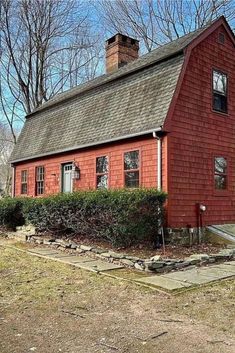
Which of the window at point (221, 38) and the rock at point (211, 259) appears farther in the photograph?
the window at point (221, 38)

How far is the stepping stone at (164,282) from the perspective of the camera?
6.64 m

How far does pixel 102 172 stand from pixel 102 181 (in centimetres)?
31

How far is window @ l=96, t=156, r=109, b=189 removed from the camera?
44.8 feet

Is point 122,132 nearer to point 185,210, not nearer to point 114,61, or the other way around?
point 185,210

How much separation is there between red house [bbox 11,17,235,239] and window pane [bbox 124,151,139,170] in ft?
0.10

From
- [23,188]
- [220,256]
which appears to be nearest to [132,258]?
[220,256]

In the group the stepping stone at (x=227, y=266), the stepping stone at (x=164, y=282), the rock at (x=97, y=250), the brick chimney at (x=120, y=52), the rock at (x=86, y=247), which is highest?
the brick chimney at (x=120, y=52)

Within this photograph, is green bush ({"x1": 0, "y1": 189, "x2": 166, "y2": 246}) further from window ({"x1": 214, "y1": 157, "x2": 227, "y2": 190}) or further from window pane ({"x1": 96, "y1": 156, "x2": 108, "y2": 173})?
window ({"x1": 214, "y1": 157, "x2": 227, "y2": 190})

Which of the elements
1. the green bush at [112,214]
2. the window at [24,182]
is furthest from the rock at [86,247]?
the window at [24,182]

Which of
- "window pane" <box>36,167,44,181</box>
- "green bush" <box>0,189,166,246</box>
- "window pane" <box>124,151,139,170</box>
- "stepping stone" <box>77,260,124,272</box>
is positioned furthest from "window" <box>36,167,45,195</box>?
"stepping stone" <box>77,260,124,272</box>

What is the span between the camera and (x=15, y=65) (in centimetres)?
2939

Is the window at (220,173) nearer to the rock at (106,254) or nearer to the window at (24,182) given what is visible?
the rock at (106,254)

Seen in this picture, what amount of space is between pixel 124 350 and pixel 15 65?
28260mm

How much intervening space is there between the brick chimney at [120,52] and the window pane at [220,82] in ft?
21.5
